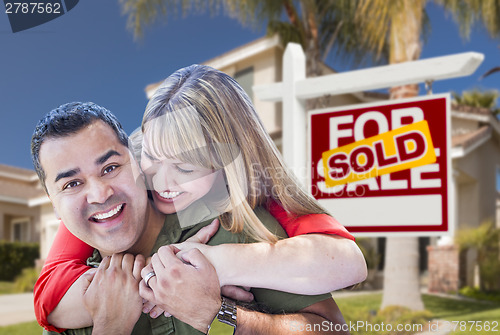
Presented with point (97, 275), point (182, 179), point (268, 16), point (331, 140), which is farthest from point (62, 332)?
point (268, 16)

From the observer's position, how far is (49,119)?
5.84 feet

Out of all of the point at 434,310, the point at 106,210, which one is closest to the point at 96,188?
the point at 106,210

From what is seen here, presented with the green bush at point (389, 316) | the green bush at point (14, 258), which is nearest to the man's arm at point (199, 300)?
the green bush at point (389, 316)

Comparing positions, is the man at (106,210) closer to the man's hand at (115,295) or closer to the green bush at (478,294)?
the man's hand at (115,295)

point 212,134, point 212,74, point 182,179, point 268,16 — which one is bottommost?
point 182,179

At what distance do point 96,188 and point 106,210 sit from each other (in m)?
0.08

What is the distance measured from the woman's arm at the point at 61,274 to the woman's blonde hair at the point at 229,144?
0.44m

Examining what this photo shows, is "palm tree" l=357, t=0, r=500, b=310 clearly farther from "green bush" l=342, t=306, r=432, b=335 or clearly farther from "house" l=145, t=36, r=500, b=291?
"house" l=145, t=36, r=500, b=291

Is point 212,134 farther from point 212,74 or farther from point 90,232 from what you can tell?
point 90,232

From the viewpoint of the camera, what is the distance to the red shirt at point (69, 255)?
163 cm

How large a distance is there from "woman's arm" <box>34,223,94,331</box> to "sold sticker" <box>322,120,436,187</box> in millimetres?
2182

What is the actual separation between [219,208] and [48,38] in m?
0.96

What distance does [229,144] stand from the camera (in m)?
1.64

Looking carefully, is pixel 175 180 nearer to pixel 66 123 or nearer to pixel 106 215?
pixel 106 215
